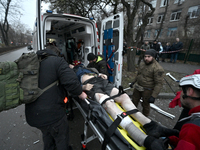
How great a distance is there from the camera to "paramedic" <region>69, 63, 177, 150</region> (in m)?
1.14

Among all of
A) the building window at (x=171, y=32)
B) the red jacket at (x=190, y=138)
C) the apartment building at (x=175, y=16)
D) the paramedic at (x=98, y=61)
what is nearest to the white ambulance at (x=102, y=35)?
the paramedic at (x=98, y=61)

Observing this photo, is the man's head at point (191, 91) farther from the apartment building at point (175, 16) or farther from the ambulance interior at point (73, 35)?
the apartment building at point (175, 16)

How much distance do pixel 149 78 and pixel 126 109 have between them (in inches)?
43.6

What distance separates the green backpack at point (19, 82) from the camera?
1.14m

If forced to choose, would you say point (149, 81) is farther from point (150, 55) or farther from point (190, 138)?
point (190, 138)

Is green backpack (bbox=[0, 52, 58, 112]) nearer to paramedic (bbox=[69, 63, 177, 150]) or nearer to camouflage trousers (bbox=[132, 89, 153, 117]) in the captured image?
paramedic (bbox=[69, 63, 177, 150])

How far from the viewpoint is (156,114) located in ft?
10.3

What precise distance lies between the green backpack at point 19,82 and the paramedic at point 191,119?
1575mm

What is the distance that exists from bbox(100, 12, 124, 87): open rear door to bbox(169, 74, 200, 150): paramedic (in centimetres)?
212

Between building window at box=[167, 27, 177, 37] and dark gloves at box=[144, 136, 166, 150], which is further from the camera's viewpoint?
building window at box=[167, 27, 177, 37]

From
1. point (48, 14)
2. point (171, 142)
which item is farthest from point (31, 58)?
point (48, 14)

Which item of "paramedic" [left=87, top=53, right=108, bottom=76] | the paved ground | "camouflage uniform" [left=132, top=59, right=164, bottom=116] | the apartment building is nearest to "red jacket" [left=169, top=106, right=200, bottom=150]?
"camouflage uniform" [left=132, top=59, right=164, bottom=116]

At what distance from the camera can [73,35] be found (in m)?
5.32

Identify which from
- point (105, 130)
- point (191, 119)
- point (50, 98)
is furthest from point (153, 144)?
point (50, 98)
